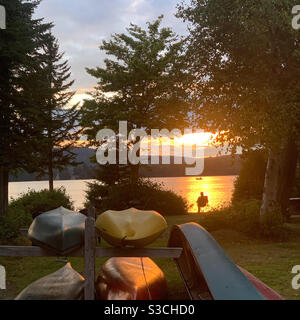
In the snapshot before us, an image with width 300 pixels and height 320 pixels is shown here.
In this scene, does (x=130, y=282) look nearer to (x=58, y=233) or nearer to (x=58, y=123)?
(x=58, y=233)

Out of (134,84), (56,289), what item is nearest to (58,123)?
(134,84)

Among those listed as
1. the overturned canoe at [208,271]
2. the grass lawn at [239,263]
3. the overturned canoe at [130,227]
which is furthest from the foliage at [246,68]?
the overturned canoe at [130,227]

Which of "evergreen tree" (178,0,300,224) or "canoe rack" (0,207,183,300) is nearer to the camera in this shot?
"canoe rack" (0,207,183,300)

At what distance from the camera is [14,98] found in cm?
1462

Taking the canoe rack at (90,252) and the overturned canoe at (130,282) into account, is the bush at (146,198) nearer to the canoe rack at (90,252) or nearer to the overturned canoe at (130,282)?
the overturned canoe at (130,282)

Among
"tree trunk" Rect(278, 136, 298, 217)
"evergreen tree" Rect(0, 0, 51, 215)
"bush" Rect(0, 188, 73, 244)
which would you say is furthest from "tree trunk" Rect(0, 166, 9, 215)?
"tree trunk" Rect(278, 136, 298, 217)

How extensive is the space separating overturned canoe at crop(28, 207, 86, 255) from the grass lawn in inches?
119

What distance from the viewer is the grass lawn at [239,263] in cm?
827

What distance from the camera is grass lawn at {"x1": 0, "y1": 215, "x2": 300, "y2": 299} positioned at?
827 cm

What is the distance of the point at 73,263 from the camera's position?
11.0m

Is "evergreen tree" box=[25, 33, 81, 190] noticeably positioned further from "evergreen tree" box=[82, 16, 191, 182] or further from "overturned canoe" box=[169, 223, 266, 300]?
"overturned canoe" box=[169, 223, 266, 300]

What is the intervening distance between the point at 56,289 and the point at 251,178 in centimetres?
2110

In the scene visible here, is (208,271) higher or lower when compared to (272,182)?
lower

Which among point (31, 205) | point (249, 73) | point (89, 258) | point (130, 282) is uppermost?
point (249, 73)
